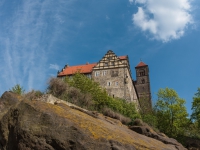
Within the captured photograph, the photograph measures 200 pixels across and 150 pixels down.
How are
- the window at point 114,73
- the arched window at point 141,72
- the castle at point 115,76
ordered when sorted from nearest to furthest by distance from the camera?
1. the castle at point 115,76
2. the window at point 114,73
3. the arched window at point 141,72

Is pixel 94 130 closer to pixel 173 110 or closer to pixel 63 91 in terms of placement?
pixel 63 91

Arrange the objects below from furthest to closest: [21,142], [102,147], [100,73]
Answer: [100,73] → [21,142] → [102,147]

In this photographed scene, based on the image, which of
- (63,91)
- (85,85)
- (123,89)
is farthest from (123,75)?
(63,91)

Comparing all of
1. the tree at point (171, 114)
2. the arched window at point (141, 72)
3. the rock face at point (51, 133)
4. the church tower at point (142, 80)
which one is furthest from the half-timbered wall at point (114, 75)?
the rock face at point (51, 133)

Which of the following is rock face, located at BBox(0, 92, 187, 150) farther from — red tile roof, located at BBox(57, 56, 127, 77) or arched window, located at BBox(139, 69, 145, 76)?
arched window, located at BBox(139, 69, 145, 76)

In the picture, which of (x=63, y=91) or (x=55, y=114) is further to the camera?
(x=63, y=91)

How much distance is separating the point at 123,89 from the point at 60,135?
41369 mm

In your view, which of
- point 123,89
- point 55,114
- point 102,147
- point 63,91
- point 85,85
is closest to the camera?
point 102,147

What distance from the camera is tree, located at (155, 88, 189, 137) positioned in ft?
103

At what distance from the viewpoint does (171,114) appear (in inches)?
1288

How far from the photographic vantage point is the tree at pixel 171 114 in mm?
31250

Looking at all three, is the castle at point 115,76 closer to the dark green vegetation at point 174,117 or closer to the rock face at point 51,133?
the dark green vegetation at point 174,117

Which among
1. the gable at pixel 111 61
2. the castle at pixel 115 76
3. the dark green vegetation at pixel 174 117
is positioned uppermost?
the gable at pixel 111 61

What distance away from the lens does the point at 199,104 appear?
1231 inches
